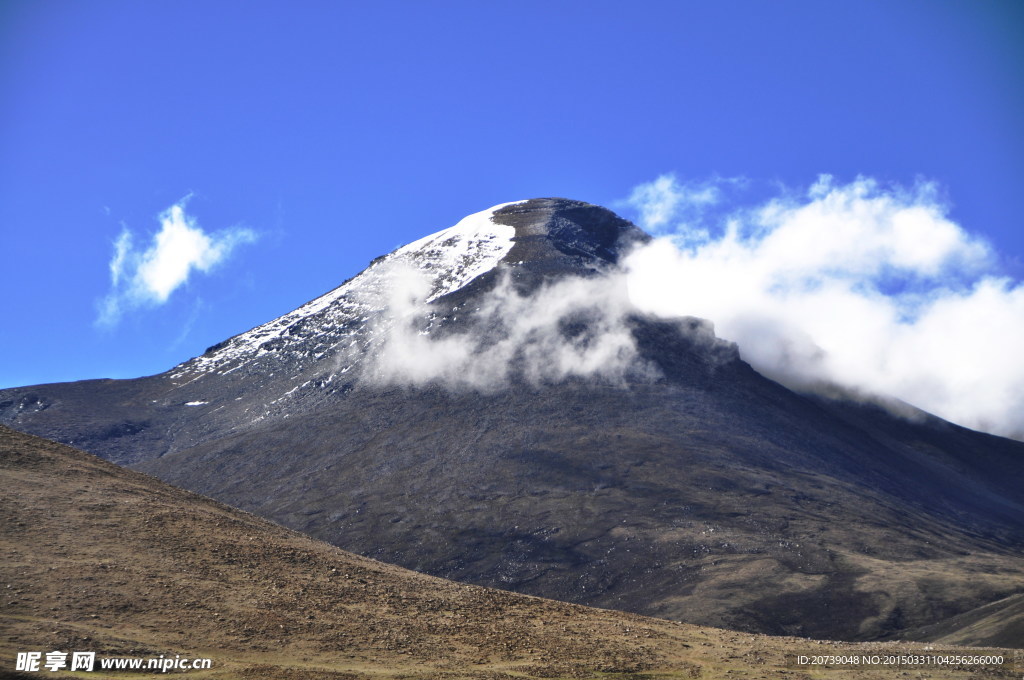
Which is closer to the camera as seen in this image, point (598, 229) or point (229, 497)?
point (229, 497)

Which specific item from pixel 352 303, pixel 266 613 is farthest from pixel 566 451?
pixel 266 613

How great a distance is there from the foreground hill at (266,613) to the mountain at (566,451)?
42.6m

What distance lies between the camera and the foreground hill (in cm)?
3562

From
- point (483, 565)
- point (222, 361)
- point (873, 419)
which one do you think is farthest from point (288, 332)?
point (873, 419)

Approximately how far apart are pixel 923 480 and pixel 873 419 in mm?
30375

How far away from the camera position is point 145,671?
107 ft

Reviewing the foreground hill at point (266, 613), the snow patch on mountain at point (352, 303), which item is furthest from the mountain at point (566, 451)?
the foreground hill at point (266, 613)

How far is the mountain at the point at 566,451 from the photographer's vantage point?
307 feet

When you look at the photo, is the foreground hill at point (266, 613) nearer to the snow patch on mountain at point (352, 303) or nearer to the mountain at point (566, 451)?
the mountain at point (566, 451)

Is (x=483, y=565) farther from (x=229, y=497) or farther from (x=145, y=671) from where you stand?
(x=145, y=671)

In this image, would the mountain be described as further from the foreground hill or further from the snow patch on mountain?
the foreground hill

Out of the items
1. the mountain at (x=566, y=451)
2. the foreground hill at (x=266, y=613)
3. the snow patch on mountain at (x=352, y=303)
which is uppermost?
the snow patch on mountain at (x=352, y=303)

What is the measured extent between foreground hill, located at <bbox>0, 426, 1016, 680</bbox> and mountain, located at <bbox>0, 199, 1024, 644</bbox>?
140 feet

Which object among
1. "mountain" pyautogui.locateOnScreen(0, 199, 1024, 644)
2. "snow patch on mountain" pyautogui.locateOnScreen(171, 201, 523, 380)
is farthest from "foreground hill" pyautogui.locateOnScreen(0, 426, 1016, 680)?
"snow patch on mountain" pyautogui.locateOnScreen(171, 201, 523, 380)
